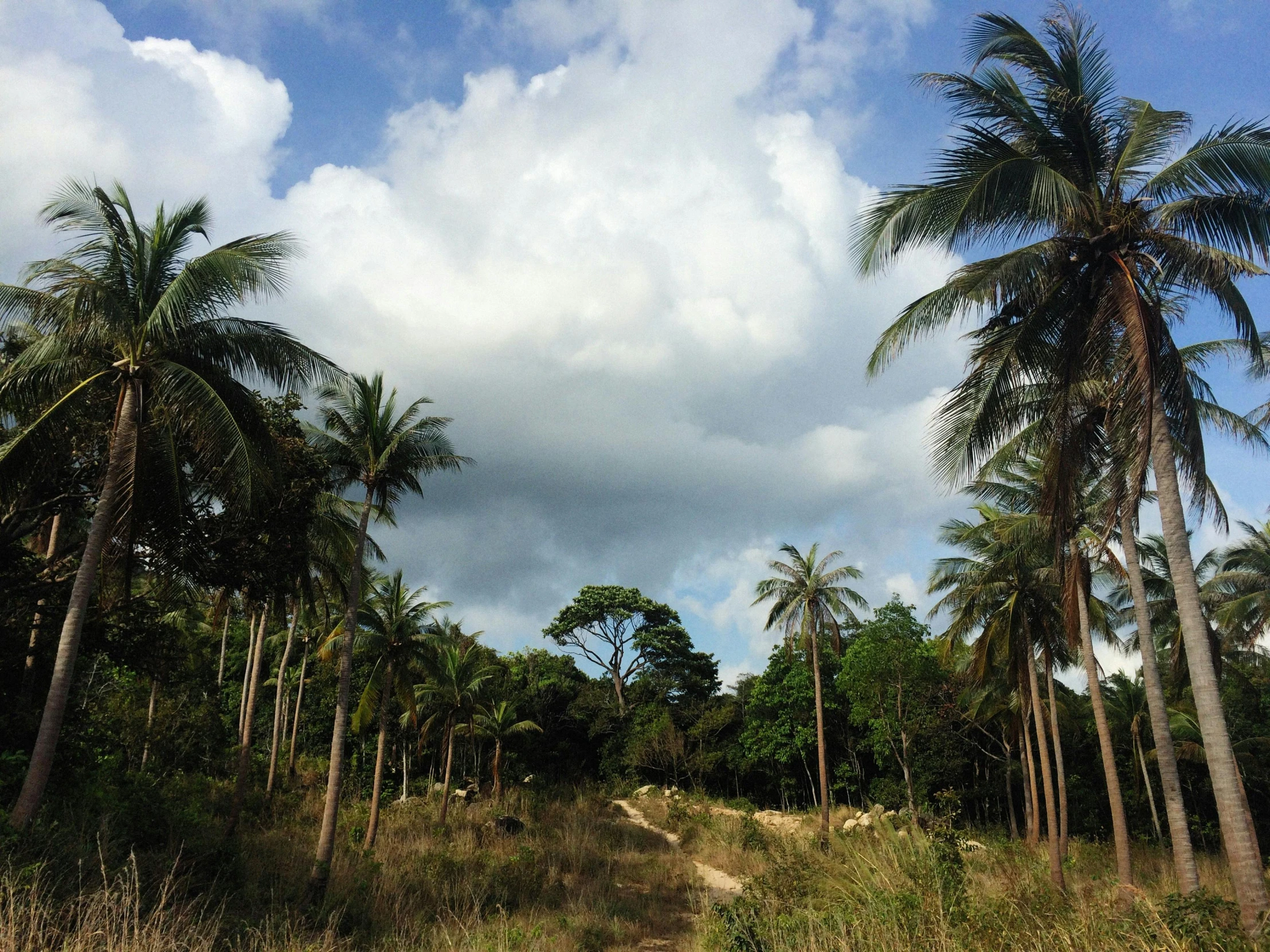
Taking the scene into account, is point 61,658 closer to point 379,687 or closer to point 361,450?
point 361,450

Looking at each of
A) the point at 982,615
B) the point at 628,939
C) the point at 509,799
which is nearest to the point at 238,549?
the point at 628,939

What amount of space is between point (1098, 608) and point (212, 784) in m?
26.5

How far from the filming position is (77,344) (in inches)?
436

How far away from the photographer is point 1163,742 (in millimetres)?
12664

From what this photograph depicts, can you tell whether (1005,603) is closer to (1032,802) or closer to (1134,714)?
(1032,802)

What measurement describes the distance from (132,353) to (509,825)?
21.2m

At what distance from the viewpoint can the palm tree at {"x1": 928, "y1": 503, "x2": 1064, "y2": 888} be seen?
1981cm

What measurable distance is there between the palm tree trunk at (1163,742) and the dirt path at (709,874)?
22.5 ft

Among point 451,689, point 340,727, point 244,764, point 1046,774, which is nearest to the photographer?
point 340,727

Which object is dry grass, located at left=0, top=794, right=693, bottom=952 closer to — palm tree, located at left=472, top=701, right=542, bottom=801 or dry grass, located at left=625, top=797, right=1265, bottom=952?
dry grass, located at left=625, top=797, right=1265, bottom=952

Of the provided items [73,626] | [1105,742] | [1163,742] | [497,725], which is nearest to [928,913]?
[1163,742]

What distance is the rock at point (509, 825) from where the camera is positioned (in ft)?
86.1

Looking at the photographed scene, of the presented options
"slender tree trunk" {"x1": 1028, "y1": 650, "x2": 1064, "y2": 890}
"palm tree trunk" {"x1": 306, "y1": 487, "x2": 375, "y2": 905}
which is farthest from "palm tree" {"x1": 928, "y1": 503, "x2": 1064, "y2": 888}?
"palm tree trunk" {"x1": 306, "y1": 487, "x2": 375, "y2": 905}

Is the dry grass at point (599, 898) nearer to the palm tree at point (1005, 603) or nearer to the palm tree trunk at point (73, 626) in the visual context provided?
the palm tree trunk at point (73, 626)
